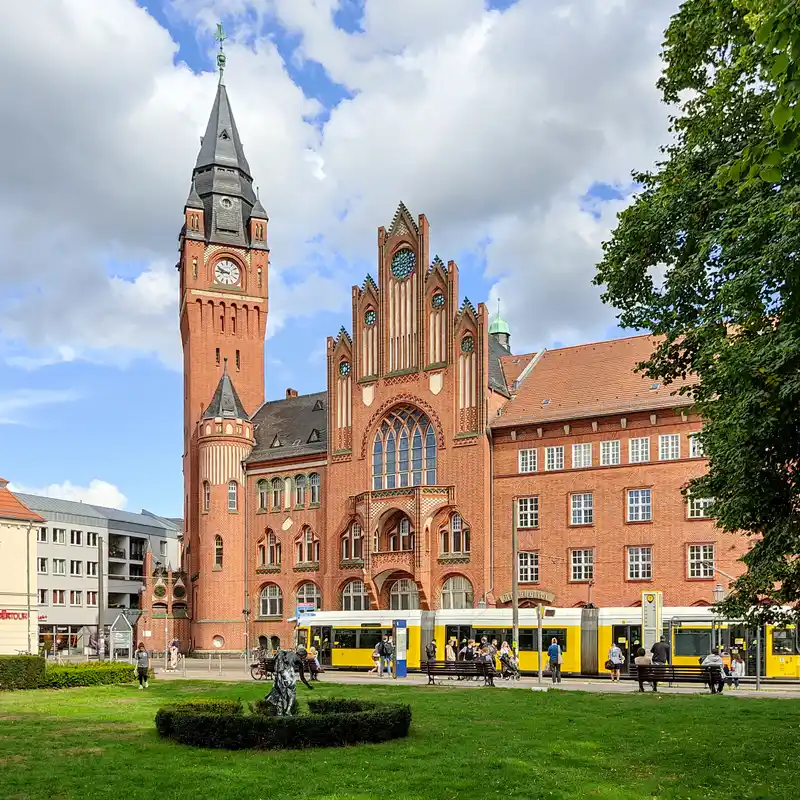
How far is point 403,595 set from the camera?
2311 inches

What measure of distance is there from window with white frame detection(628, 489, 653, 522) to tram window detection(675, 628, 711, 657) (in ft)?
36.6

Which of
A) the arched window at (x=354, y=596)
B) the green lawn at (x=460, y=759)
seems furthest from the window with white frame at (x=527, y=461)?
the green lawn at (x=460, y=759)

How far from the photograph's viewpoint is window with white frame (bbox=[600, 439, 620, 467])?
52625 mm

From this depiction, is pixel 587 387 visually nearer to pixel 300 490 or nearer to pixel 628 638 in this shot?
pixel 628 638

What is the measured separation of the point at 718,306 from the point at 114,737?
1407 centimetres

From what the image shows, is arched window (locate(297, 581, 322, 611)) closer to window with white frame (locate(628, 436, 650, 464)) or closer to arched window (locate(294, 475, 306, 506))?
arched window (locate(294, 475, 306, 506))

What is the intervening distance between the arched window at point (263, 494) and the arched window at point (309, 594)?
5.82 m

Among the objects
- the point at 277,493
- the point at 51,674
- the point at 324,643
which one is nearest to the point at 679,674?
the point at 51,674

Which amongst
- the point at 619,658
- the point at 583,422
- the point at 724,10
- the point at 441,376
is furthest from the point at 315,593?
the point at 724,10

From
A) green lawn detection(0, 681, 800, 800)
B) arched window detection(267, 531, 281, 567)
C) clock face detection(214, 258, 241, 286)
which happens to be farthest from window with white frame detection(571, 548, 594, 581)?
clock face detection(214, 258, 241, 286)

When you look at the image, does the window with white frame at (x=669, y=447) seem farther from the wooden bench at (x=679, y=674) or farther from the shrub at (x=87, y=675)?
the shrub at (x=87, y=675)

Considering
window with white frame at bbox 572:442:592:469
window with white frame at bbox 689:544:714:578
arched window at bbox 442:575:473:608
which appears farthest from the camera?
arched window at bbox 442:575:473:608

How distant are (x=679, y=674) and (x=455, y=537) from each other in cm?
2661

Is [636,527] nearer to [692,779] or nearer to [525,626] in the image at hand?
[525,626]
